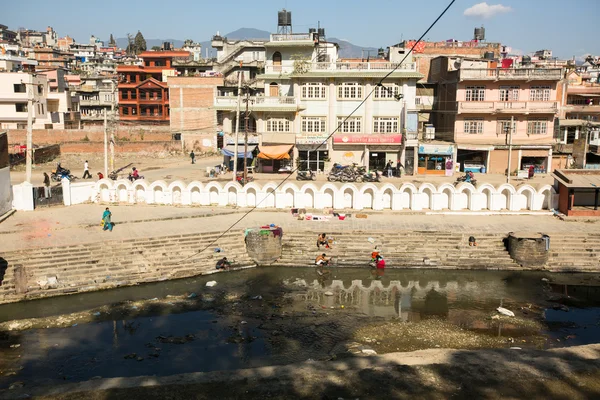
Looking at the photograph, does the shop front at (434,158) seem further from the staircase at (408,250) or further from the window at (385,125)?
the staircase at (408,250)

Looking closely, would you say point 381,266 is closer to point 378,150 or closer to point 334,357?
point 334,357

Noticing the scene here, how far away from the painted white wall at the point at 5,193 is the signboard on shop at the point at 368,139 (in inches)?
758

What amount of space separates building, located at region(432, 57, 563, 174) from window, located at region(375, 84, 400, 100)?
4684 mm

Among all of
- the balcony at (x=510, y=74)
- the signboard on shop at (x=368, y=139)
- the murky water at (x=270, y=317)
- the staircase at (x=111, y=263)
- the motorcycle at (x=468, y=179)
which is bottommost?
the murky water at (x=270, y=317)

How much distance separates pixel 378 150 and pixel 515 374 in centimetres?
2442

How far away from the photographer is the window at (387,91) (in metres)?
35.3

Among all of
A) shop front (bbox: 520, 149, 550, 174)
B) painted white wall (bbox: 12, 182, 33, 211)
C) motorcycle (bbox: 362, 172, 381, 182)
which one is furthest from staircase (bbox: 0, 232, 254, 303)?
shop front (bbox: 520, 149, 550, 174)

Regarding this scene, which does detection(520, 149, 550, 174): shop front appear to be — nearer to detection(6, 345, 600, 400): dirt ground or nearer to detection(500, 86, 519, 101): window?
detection(500, 86, 519, 101): window

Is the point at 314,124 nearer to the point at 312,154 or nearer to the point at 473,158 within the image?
the point at 312,154

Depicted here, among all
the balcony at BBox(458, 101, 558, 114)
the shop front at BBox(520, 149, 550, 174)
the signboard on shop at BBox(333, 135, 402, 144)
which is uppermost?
the balcony at BBox(458, 101, 558, 114)

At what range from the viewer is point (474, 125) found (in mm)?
37156

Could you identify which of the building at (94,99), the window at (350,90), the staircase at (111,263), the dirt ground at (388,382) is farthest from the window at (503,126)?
the building at (94,99)

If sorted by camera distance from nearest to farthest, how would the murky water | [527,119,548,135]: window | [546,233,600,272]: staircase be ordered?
the murky water
[546,233,600,272]: staircase
[527,119,548,135]: window

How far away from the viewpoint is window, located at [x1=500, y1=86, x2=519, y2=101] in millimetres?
36688
